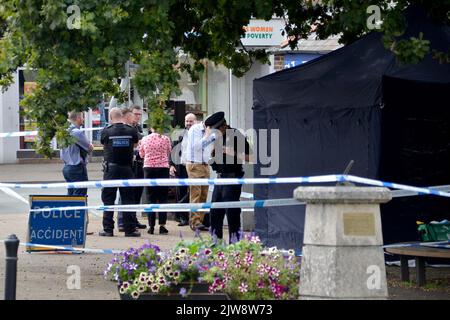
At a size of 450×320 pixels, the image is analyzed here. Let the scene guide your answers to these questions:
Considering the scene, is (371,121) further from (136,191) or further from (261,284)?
(136,191)

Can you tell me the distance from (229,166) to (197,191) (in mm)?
2733

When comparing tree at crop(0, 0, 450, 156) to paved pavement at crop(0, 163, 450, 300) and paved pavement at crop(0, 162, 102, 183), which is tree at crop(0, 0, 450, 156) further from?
paved pavement at crop(0, 162, 102, 183)

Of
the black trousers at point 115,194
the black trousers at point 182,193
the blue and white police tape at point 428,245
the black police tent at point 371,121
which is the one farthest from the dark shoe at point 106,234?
the blue and white police tape at point 428,245

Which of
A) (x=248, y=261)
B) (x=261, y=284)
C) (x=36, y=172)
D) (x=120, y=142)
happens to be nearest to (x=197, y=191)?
(x=120, y=142)

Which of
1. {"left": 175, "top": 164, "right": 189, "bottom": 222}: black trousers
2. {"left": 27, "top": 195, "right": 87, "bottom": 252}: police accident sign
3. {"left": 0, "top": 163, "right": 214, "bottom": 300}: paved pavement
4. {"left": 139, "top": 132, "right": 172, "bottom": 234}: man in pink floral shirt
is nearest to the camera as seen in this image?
{"left": 0, "top": 163, "right": 214, "bottom": 300}: paved pavement

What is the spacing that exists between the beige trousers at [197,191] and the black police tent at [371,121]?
3142 mm

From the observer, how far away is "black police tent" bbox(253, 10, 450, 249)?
12.9 m

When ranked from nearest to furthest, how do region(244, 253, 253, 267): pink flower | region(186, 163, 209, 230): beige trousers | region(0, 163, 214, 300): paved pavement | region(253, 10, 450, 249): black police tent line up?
1. region(244, 253, 253, 267): pink flower
2. region(0, 163, 214, 300): paved pavement
3. region(253, 10, 450, 249): black police tent
4. region(186, 163, 209, 230): beige trousers

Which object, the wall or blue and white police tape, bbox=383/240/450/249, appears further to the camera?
the wall

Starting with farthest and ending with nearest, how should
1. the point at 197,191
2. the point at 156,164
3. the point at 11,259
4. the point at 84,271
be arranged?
the point at 197,191 < the point at 156,164 < the point at 84,271 < the point at 11,259

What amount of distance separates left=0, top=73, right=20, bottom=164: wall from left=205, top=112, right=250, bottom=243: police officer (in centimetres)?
2074

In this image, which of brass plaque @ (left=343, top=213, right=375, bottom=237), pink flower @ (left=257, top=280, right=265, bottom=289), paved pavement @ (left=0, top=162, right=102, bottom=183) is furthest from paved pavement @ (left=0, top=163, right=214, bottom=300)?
paved pavement @ (left=0, top=162, right=102, bottom=183)

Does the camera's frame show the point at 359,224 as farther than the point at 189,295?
No

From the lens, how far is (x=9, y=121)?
3528 centimetres
